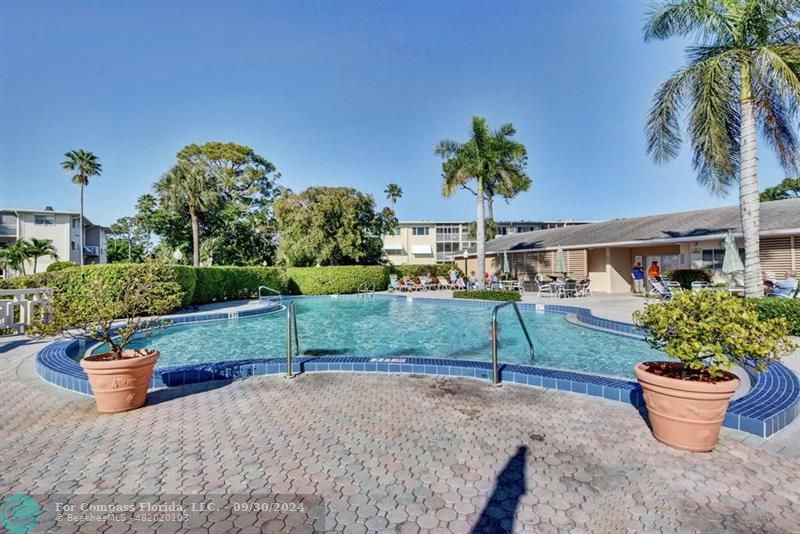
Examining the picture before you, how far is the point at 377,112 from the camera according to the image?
942 inches

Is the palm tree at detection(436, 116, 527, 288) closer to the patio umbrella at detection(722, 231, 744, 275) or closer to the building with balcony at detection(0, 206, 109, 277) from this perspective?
the patio umbrella at detection(722, 231, 744, 275)

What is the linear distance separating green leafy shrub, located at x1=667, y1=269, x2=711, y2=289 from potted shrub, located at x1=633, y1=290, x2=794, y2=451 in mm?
17159

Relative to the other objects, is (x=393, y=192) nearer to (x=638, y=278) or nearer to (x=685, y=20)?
(x=638, y=278)

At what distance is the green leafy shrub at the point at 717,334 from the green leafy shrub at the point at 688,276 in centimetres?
1709

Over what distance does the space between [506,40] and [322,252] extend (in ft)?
53.6

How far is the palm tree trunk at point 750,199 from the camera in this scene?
398 inches

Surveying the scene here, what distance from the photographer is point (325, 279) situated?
2555 centimetres

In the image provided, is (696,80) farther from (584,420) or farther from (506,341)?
(584,420)

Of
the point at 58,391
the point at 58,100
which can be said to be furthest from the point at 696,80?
the point at 58,100

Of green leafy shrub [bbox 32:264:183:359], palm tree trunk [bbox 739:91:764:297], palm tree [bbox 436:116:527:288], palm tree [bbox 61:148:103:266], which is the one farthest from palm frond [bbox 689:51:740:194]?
palm tree [bbox 61:148:103:266]

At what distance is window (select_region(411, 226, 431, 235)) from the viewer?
5006cm

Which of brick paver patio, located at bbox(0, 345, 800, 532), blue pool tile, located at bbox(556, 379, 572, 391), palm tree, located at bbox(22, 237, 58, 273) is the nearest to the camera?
brick paver patio, located at bbox(0, 345, 800, 532)

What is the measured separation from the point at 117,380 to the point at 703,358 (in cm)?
636

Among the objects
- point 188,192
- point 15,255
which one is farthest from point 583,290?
point 15,255
